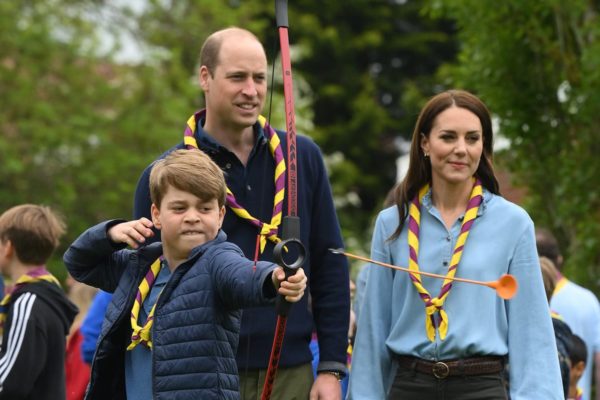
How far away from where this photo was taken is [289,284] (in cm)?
473

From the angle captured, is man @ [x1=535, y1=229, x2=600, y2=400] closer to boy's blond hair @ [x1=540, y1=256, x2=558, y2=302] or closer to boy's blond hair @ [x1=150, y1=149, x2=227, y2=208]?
boy's blond hair @ [x1=540, y1=256, x2=558, y2=302]

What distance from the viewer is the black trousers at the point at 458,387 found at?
564cm

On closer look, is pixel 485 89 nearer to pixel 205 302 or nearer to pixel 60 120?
pixel 205 302

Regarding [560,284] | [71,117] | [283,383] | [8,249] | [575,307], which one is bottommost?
[283,383]

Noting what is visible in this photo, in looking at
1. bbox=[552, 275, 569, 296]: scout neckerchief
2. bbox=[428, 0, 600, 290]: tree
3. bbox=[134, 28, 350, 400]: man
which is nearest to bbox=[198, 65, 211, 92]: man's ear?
bbox=[134, 28, 350, 400]: man

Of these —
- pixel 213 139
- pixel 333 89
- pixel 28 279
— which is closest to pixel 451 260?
pixel 213 139

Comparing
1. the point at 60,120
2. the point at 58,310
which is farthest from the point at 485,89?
the point at 60,120

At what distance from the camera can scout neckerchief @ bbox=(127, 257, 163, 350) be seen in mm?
5262

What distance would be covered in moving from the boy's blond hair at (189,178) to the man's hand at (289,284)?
23.8 inches

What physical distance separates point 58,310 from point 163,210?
209 cm

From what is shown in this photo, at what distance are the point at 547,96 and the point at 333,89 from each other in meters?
21.4

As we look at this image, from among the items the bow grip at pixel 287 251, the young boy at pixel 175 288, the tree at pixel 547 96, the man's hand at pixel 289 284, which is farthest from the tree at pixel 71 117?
the man's hand at pixel 289 284

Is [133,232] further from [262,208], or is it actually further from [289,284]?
Answer: [289,284]

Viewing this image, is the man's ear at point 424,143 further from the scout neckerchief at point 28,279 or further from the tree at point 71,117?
the tree at point 71,117
